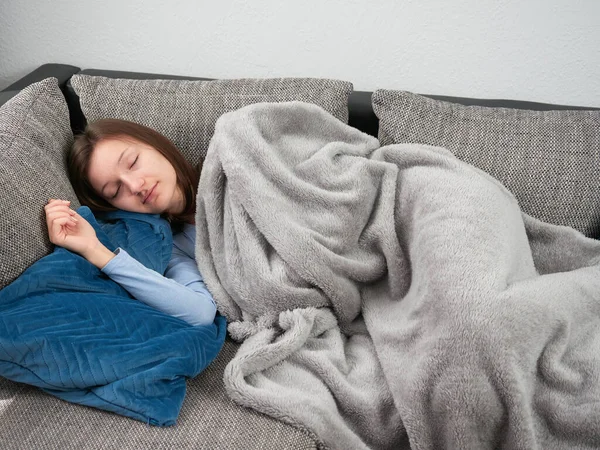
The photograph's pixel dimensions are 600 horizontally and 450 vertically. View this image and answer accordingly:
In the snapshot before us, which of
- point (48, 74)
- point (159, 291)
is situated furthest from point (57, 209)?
point (48, 74)

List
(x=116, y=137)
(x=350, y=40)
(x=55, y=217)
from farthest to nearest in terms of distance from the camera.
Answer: (x=350, y=40) → (x=116, y=137) → (x=55, y=217)

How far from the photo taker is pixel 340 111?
1563mm

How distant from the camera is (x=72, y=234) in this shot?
48.4 inches

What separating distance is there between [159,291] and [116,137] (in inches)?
16.2

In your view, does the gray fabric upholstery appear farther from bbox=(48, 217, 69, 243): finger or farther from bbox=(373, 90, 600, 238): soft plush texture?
bbox=(373, 90, 600, 238): soft plush texture

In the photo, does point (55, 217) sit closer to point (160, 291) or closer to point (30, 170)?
point (30, 170)

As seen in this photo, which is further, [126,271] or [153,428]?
[126,271]

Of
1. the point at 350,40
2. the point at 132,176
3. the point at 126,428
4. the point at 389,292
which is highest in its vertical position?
the point at 350,40

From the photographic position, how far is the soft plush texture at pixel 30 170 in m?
1.14

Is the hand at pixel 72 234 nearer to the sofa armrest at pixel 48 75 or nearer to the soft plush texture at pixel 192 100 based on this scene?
the soft plush texture at pixel 192 100

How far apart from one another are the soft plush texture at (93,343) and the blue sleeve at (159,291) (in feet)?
0.11

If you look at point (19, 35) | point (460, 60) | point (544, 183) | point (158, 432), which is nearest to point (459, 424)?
point (158, 432)

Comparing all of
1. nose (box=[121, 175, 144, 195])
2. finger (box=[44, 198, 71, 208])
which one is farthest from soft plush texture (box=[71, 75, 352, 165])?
finger (box=[44, 198, 71, 208])

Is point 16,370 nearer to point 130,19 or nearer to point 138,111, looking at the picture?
point 138,111
